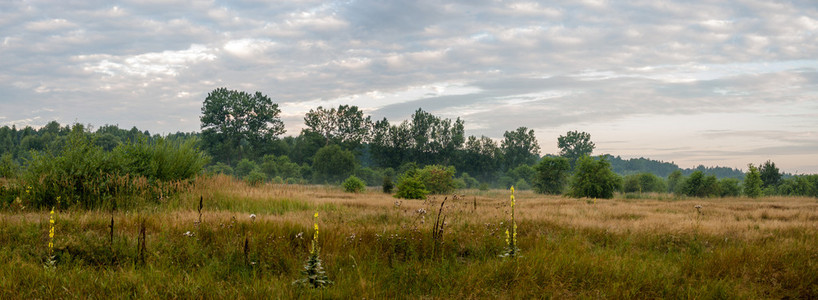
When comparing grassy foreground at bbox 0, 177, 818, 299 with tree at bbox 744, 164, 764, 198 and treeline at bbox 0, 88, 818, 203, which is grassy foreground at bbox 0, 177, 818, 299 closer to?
tree at bbox 744, 164, 764, 198

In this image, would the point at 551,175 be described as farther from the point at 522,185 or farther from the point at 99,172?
the point at 99,172

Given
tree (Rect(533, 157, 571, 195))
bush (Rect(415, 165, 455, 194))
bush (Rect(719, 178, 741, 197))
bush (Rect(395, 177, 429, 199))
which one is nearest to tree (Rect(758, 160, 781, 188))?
bush (Rect(719, 178, 741, 197))

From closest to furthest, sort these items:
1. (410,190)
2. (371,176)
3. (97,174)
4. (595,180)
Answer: (97,174) < (410,190) < (595,180) < (371,176)

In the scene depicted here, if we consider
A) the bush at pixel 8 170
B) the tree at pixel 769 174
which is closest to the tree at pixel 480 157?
the tree at pixel 769 174

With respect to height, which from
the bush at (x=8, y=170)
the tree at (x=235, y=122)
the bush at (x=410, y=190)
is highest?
the tree at (x=235, y=122)

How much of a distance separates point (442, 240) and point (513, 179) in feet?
312

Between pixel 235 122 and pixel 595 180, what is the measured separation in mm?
72293

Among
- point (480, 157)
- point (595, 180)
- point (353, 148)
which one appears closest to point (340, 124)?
point (353, 148)

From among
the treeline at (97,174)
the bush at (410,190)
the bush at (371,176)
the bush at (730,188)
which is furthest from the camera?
the bush at (371,176)

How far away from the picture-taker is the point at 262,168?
7200cm

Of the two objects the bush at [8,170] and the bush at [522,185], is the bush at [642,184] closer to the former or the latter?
the bush at [522,185]

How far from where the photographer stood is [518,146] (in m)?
106

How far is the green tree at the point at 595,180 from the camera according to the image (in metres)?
35.5

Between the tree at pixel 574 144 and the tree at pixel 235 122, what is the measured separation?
72.6 m
